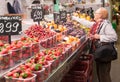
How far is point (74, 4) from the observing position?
8.00 m

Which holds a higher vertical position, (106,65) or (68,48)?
(68,48)

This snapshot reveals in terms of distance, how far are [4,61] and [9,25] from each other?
1.69 feet

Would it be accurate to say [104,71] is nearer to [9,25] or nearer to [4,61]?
[9,25]

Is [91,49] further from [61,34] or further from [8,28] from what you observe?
[8,28]

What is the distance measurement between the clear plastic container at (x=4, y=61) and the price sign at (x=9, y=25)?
413 mm

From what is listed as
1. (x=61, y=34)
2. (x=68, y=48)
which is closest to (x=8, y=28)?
(x=68, y=48)

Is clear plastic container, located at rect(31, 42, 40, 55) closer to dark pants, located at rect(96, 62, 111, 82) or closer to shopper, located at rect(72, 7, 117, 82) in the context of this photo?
shopper, located at rect(72, 7, 117, 82)

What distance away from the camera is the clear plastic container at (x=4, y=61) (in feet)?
7.39

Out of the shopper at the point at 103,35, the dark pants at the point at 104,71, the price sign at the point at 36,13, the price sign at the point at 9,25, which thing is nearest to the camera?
the price sign at the point at 9,25

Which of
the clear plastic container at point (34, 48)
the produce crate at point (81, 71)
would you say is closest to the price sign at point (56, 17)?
the produce crate at point (81, 71)

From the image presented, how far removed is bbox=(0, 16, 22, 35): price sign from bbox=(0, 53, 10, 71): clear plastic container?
41 cm

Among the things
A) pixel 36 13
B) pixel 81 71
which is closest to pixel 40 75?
pixel 36 13

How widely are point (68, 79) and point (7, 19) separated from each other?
1998 mm

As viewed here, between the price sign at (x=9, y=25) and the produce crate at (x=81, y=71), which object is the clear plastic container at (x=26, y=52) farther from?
the produce crate at (x=81, y=71)
